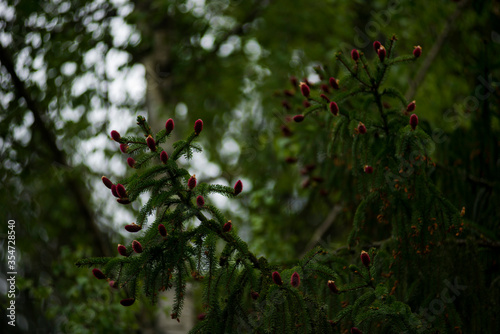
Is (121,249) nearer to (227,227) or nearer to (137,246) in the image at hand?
(137,246)

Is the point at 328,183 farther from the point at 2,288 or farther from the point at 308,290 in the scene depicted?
the point at 2,288

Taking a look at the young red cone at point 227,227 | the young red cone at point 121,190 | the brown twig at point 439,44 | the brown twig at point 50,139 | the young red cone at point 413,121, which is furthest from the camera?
the brown twig at point 439,44

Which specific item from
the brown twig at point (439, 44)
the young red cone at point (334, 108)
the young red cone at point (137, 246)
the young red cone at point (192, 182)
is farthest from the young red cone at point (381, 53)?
the brown twig at point (439, 44)

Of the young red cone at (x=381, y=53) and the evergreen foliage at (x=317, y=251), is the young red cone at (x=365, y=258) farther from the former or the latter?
the young red cone at (x=381, y=53)

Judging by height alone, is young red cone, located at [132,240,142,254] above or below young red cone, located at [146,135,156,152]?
below

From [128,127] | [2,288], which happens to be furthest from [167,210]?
[2,288]

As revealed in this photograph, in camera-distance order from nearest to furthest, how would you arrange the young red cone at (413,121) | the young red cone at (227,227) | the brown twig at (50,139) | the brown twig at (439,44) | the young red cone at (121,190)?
the young red cone at (121,190) → the young red cone at (227,227) → the young red cone at (413,121) → the brown twig at (50,139) → the brown twig at (439,44)

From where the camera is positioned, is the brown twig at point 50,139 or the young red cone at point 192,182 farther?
the brown twig at point 50,139

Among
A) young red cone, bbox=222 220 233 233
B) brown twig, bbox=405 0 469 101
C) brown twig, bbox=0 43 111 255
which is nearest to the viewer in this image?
young red cone, bbox=222 220 233 233

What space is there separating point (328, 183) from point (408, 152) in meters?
1.22

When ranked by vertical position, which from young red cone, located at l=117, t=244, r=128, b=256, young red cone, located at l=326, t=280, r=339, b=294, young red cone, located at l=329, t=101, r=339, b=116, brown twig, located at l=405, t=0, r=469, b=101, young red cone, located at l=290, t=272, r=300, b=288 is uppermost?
young red cone, located at l=329, t=101, r=339, b=116

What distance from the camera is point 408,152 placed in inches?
90.7

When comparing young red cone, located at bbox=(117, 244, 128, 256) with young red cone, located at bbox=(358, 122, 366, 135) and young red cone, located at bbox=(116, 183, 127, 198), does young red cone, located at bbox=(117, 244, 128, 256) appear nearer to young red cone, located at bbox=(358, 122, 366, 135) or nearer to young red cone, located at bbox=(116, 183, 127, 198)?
young red cone, located at bbox=(116, 183, 127, 198)

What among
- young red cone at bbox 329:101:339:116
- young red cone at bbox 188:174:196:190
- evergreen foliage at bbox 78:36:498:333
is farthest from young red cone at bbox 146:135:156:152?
young red cone at bbox 329:101:339:116
